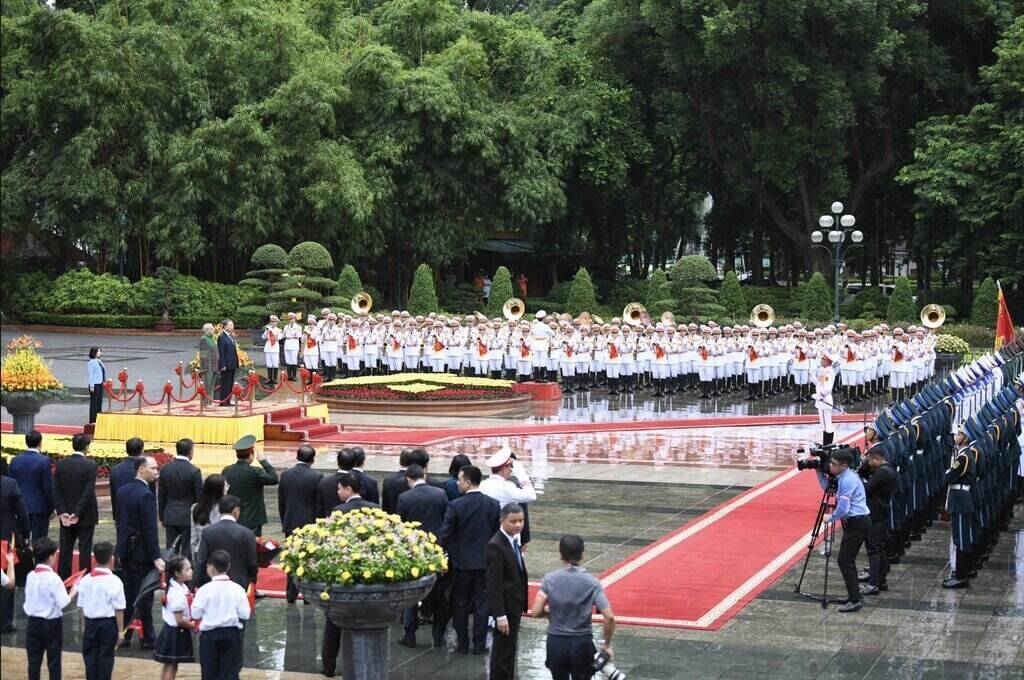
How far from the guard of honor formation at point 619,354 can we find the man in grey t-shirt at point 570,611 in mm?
20658

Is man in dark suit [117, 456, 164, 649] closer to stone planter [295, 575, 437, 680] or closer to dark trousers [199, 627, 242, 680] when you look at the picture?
dark trousers [199, 627, 242, 680]

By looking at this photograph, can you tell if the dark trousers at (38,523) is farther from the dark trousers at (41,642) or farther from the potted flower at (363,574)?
the potted flower at (363,574)

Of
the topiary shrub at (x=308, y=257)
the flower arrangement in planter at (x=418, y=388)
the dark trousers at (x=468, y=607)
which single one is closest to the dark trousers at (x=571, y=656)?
the dark trousers at (x=468, y=607)

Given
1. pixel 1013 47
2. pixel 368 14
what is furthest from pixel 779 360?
pixel 368 14

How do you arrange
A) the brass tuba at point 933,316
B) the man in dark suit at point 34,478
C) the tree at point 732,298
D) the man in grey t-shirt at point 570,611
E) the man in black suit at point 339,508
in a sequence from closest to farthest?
1. the man in grey t-shirt at point 570,611
2. the man in black suit at point 339,508
3. the man in dark suit at point 34,478
4. the brass tuba at point 933,316
5. the tree at point 732,298

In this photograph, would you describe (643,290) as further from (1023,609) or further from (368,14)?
(1023,609)

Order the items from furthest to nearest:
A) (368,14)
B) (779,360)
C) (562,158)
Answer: (368,14) < (562,158) < (779,360)

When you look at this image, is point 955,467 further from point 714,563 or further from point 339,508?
point 339,508

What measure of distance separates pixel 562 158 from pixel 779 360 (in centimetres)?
2063

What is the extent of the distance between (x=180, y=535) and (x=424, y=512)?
2565 millimetres

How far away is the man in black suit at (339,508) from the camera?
10.2 meters

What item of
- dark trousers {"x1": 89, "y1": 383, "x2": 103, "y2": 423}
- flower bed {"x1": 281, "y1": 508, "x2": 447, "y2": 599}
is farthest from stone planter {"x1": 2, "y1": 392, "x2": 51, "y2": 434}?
flower bed {"x1": 281, "y1": 508, "x2": 447, "y2": 599}

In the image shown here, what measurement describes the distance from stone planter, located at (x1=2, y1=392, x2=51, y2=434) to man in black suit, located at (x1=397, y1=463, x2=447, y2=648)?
10.1 metres

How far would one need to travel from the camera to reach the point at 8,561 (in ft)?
35.3
